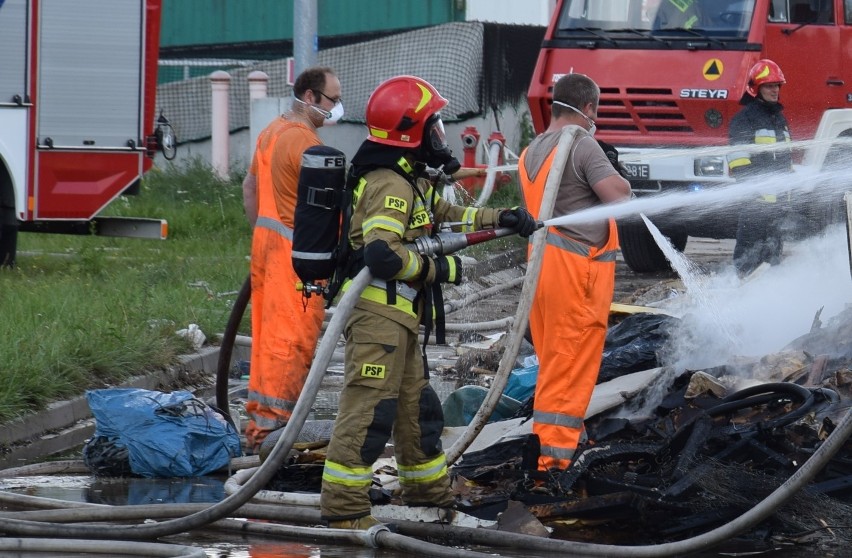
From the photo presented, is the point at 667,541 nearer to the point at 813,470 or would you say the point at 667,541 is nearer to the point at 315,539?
the point at 813,470

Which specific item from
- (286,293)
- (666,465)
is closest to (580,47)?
(286,293)

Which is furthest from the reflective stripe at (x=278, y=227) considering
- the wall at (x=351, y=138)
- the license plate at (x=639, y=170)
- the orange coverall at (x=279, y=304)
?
the wall at (x=351, y=138)

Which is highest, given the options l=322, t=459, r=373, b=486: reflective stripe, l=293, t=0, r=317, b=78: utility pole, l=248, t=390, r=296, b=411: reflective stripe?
l=293, t=0, r=317, b=78: utility pole

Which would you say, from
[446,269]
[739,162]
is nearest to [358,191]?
[446,269]

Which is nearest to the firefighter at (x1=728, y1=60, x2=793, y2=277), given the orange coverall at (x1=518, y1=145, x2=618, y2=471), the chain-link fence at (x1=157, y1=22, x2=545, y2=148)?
the orange coverall at (x1=518, y1=145, x2=618, y2=471)

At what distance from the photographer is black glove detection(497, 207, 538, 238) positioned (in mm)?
5277

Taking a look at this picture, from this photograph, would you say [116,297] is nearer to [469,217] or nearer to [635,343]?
[635,343]

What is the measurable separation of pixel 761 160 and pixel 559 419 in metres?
5.38

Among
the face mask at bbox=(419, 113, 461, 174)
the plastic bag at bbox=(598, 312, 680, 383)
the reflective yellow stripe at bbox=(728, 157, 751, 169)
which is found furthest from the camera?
the reflective yellow stripe at bbox=(728, 157, 751, 169)

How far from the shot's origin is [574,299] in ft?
19.9

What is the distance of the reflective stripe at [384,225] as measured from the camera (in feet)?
16.6

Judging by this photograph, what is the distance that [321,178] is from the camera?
513cm

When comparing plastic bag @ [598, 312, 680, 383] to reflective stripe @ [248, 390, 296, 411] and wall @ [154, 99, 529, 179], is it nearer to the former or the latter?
reflective stripe @ [248, 390, 296, 411]

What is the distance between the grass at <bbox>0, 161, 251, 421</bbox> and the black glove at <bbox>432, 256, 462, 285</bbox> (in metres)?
2.63
